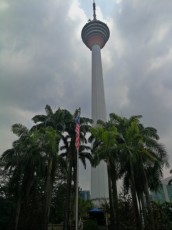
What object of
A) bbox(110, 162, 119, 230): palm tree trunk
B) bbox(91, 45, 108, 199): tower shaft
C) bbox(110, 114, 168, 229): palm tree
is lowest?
bbox(110, 162, 119, 230): palm tree trunk

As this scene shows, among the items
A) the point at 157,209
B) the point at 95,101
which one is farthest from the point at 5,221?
the point at 95,101

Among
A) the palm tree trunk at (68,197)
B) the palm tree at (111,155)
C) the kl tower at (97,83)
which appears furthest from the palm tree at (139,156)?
the kl tower at (97,83)

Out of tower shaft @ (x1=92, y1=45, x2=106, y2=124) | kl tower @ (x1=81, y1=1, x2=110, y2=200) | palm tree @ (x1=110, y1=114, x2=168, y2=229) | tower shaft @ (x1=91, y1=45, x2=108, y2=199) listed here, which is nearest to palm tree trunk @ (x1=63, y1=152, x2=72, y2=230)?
palm tree @ (x1=110, y1=114, x2=168, y2=229)

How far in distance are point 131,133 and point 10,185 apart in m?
14.6

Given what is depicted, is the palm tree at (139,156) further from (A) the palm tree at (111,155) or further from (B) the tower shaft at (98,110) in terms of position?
(B) the tower shaft at (98,110)

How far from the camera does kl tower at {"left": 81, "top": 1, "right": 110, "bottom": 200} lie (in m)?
62.4

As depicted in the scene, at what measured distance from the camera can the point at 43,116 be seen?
29.5 meters

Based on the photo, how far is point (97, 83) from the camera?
78938 mm

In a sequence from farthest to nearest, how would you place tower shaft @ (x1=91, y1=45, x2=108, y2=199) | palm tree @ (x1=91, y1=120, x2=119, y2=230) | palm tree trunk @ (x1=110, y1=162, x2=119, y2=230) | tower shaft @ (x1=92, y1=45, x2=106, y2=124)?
tower shaft @ (x1=92, y1=45, x2=106, y2=124), tower shaft @ (x1=91, y1=45, x2=108, y2=199), palm tree @ (x1=91, y1=120, x2=119, y2=230), palm tree trunk @ (x1=110, y1=162, x2=119, y2=230)

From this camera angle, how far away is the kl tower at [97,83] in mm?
62438

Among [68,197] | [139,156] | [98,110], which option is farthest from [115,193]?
[98,110]

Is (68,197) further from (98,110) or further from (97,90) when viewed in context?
(97,90)

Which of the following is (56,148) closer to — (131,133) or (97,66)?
(131,133)

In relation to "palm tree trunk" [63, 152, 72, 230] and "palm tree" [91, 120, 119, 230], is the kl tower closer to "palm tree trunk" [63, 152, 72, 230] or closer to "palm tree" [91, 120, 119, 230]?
"palm tree trunk" [63, 152, 72, 230]
